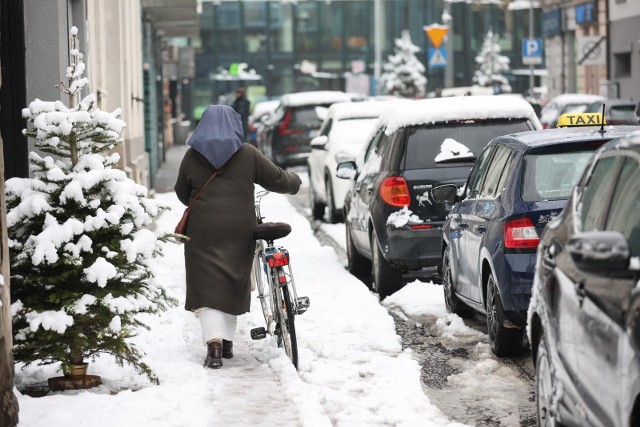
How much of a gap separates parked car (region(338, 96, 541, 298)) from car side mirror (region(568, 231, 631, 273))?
25.1ft

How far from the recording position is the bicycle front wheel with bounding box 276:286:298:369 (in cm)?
910

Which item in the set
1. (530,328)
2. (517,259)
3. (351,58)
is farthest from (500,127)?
(351,58)

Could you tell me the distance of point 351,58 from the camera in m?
103

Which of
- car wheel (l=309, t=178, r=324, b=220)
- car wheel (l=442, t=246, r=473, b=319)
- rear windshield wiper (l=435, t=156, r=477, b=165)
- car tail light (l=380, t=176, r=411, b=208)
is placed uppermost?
rear windshield wiper (l=435, t=156, r=477, b=165)

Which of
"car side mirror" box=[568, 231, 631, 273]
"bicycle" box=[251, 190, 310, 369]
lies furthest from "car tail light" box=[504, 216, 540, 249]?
"car side mirror" box=[568, 231, 631, 273]

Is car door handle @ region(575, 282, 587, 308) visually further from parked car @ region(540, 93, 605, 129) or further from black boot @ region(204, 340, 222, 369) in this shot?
parked car @ region(540, 93, 605, 129)

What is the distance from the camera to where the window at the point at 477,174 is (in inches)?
426

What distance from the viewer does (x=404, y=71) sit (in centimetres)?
10112

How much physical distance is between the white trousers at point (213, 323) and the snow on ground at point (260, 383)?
202 millimetres

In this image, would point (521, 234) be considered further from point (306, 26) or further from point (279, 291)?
point (306, 26)

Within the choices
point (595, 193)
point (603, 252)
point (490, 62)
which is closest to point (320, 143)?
point (595, 193)

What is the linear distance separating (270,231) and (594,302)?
4.30 meters

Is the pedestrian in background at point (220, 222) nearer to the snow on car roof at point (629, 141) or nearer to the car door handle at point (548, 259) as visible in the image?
the car door handle at point (548, 259)

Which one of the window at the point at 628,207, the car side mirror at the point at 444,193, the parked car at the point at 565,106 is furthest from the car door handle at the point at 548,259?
the parked car at the point at 565,106
